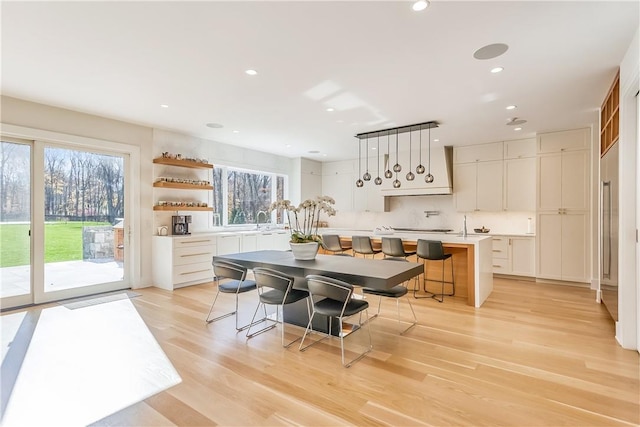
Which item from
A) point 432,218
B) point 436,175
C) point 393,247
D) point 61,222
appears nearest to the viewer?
point 61,222

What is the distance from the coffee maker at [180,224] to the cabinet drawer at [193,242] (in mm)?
336

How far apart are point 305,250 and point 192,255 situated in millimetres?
2785

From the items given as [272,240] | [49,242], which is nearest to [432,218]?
[272,240]

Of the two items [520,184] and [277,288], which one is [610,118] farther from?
[277,288]

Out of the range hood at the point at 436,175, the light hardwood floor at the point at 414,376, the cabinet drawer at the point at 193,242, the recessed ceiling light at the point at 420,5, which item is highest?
the recessed ceiling light at the point at 420,5

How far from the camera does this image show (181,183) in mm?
5672

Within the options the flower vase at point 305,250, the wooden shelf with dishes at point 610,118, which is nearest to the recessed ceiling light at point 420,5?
the flower vase at point 305,250

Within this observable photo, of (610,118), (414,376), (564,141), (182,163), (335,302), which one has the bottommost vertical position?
(414,376)

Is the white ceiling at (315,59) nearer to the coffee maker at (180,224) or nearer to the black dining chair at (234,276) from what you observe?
the coffee maker at (180,224)

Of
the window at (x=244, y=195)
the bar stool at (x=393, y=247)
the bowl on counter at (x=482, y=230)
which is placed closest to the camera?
the bar stool at (x=393, y=247)

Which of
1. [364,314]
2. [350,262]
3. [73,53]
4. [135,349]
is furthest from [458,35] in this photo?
[135,349]

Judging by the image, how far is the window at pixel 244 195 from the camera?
22.2 feet

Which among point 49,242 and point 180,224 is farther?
point 180,224

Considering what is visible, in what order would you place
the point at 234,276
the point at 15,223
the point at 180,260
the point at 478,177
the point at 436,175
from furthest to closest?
the point at 436,175
the point at 478,177
the point at 180,260
the point at 15,223
the point at 234,276
